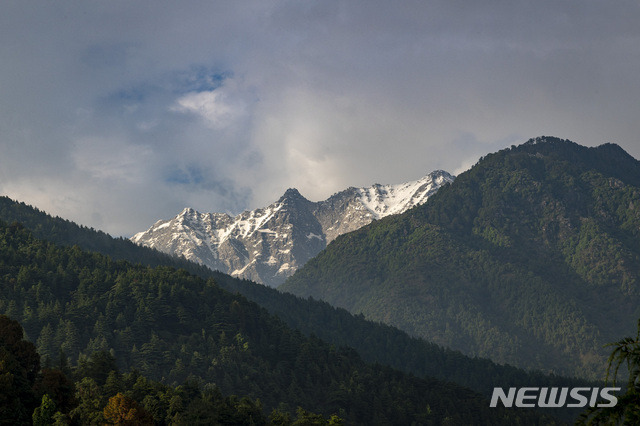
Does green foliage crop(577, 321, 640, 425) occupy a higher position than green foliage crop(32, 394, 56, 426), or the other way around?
green foliage crop(577, 321, 640, 425)

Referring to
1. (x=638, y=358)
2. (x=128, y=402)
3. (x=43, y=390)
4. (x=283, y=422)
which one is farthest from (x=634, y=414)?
(x=283, y=422)

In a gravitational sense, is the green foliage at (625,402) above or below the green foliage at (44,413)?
above

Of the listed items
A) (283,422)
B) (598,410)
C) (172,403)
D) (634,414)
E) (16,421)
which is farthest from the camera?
(283,422)

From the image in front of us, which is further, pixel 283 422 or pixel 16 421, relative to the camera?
pixel 283 422

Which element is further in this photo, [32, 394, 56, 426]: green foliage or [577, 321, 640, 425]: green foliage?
[32, 394, 56, 426]: green foliage

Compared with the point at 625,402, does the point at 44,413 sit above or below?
below

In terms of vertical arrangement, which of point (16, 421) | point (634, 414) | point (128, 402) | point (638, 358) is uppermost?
point (638, 358)

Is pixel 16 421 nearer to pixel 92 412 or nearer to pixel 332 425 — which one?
pixel 92 412

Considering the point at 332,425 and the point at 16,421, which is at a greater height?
the point at 332,425

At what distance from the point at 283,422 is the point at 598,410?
465 ft

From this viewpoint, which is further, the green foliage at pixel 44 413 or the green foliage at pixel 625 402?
the green foliage at pixel 44 413

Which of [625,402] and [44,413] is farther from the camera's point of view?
[44,413]

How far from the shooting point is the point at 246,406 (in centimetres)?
17988

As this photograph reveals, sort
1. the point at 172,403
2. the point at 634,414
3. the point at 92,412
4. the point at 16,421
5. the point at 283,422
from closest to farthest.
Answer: the point at 634,414 → the point at 16,421 → the point at 92,412 → the point at 172,403 → the point at 283,422
